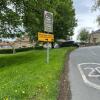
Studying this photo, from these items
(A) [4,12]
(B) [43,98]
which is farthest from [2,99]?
(A) [4,12]

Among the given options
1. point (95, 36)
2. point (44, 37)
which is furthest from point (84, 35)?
point (44, 37)

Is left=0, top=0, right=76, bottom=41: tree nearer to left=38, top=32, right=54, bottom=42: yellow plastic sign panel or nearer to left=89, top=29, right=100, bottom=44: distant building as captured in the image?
left=38, top=32, right=54, bottom=42: yellow plastic sign panel

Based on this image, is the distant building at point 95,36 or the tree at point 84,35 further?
the tree at point 84,35

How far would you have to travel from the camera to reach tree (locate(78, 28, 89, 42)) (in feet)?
468

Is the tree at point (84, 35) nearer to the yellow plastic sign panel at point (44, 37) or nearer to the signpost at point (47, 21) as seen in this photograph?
the yellow plastic sign panel at point (44, 37)

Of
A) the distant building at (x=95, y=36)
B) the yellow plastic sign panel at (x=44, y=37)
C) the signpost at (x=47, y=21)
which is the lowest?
the distant building at (x=95, y=36)

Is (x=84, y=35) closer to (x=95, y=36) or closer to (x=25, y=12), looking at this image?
(x=95, y=36)

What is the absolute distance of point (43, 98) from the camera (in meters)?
10.8

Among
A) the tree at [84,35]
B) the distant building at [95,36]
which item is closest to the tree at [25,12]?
the distant building at [95,36]

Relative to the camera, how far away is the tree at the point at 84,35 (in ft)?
468

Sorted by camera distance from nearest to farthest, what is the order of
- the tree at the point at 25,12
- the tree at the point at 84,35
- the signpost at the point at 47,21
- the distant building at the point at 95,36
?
the signpost at the point at 47,21
the tree at the point at 25,12
the distant building at the point at 95,36
the tree at the point at 84,35

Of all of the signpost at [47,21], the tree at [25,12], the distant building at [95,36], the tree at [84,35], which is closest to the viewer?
the signpost at [47,21]

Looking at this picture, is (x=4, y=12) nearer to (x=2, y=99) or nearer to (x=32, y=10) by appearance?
(x=32, y=10)

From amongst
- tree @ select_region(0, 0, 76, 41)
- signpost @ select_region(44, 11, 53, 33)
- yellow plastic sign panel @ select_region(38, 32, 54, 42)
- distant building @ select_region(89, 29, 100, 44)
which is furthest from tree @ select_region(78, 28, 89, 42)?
signpost @ select_region(44, 11, 53, 33)
